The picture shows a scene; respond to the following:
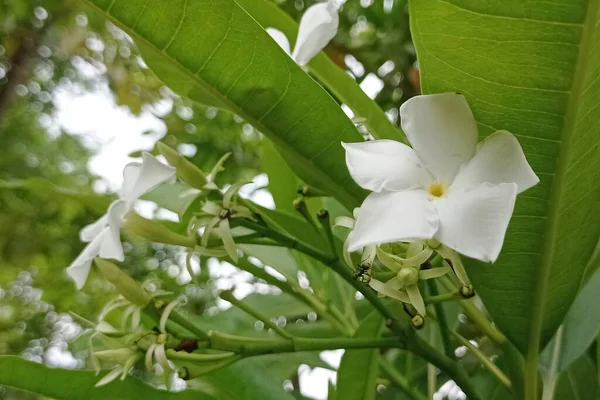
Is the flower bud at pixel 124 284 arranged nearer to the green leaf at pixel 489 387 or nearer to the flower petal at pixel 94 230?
the flower petal at pixel 94 230

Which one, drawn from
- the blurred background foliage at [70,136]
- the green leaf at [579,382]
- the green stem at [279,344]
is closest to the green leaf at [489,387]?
the green leaf at [579,382]

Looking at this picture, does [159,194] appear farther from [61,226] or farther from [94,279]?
[61,226]

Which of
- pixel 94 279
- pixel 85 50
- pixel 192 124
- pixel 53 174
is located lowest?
pixel 53 174

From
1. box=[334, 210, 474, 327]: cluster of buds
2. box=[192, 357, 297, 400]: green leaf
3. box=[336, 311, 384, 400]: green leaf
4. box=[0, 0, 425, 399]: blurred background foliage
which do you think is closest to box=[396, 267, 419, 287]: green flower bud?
box=[334, 210, 474, 327]: cluster of buds

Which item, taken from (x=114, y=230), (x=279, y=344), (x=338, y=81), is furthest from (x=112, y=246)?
(x=338, y=81)

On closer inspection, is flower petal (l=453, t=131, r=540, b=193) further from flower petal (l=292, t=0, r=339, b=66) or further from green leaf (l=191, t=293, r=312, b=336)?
green leaf (l=191, t=293, r=312, b=336)

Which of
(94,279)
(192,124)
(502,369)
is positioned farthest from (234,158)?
(94,279)
